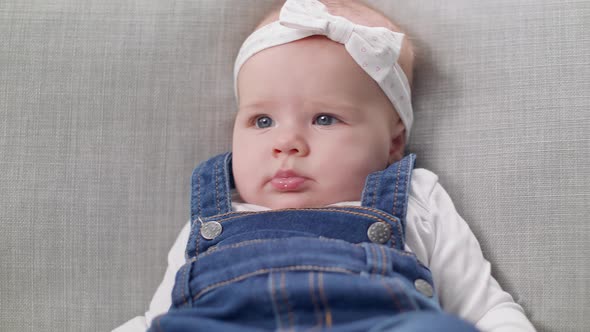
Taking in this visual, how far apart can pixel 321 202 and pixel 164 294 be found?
353 millimetres

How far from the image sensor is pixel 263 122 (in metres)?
1.29

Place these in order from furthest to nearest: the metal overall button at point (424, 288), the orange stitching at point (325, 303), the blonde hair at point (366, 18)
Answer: the blonde hair at point (366, 18), the metal overall button at point (424, 288), the orange stitching at point (325, 303)

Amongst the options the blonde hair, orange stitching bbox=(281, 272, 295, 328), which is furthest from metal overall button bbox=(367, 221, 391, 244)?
the blonde hair

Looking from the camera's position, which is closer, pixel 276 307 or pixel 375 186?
pixel 276 307

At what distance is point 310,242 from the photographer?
1.08 meters

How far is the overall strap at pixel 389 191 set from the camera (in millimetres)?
1206

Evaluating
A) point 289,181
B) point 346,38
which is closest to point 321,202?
point 289,181

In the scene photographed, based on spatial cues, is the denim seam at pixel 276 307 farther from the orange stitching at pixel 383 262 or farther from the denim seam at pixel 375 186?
the denim seam at pixel 375 186

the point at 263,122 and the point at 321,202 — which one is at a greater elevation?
the point at 263,122

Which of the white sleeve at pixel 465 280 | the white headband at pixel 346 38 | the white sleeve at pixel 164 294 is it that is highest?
the white headband at pixel 346 38

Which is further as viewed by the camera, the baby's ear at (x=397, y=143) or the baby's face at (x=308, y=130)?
the baby's ear at (x=397, y=143)

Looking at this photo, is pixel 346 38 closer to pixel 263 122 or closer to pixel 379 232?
pixel 263 122

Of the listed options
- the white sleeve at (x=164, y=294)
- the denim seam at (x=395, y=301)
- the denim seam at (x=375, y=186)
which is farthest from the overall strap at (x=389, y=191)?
the white sleeve at (x=164, y=294)

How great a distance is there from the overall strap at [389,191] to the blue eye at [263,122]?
0.72 feet
